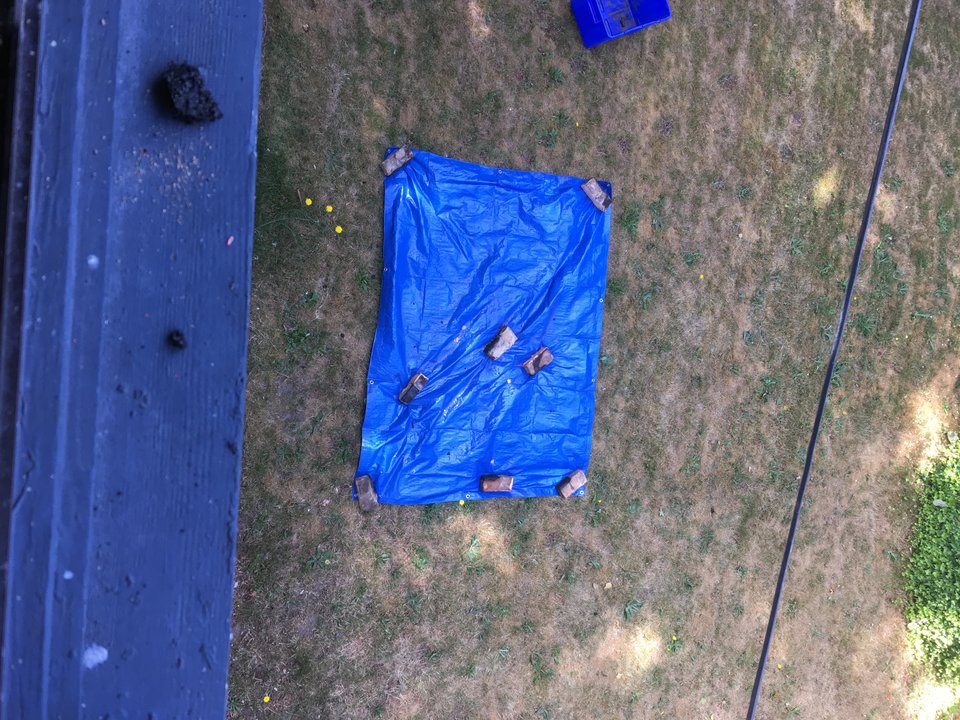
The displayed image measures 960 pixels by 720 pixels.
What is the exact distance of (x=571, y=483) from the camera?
5176 millimetres

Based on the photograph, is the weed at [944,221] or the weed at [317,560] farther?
the weed at [944,221]

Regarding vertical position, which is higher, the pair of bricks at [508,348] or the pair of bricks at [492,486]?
the pair of bricks at [508,348]

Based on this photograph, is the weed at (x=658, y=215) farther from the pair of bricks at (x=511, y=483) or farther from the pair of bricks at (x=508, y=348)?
the pair of bricks at (x=511, y=483)

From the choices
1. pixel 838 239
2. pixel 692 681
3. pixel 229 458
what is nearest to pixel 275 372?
Result: pixel 229 458

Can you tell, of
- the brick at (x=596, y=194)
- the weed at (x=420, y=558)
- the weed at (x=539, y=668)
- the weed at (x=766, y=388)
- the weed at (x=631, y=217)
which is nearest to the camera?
the weed at (x=420, y=558)

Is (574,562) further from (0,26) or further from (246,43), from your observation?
(0,26)

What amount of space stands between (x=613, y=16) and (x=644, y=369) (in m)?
2.77

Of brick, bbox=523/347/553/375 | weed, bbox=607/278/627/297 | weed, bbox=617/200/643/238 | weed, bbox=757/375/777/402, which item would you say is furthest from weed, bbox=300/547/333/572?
weed, bbox=757/375/777/402

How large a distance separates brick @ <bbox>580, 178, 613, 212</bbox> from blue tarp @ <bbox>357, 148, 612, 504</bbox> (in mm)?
67

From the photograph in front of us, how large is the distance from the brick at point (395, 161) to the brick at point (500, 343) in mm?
1365

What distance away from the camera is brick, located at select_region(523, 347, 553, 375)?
4.88 meters

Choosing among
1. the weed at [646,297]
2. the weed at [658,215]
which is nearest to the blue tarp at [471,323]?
the weed at [646,297]

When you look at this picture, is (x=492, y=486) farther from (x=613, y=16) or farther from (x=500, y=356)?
(x=613, y=16)

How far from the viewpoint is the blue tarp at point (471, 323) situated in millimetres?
4750
